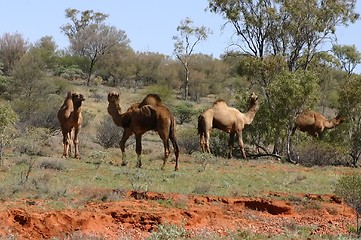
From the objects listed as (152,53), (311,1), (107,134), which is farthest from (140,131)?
(152,53)

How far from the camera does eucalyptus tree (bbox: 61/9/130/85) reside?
68.0 metres

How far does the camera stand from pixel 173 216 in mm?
13766

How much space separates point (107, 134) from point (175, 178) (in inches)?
498

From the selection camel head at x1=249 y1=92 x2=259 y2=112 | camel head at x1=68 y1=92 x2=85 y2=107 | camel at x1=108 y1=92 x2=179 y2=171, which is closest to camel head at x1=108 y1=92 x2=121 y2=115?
camel at x1=108 y1=92 x2=179 y2=171

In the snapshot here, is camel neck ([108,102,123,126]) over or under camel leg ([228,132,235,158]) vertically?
over

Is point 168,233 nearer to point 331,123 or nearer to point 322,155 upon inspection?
point 322,155

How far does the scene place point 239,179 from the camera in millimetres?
19516

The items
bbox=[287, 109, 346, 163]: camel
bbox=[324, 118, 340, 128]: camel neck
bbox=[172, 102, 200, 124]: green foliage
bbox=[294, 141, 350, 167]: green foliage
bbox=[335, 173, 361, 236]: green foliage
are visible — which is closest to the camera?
bbox=[335, 173, 361, 236]: green foliage

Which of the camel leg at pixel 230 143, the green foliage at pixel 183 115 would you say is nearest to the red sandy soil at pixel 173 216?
the camel leg at pixel 230 143

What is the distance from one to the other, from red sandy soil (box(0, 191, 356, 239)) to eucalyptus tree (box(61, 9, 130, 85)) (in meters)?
51.2

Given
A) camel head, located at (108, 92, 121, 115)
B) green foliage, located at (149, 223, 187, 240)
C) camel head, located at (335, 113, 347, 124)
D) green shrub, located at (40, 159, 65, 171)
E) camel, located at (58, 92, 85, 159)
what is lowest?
green foliage, located at (149, 223, 187, 240)

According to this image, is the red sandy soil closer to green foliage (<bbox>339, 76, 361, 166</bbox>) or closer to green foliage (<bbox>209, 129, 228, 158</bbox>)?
green foliage (<bbox>339, 76, 361, 166</bbox>)

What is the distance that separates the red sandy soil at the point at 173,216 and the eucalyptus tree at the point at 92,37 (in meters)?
51.2

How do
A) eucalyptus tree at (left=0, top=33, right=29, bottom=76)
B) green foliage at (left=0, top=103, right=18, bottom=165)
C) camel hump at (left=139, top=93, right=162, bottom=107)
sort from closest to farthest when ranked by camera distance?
1. green foliage at (left=0, top=103, right=18, bottom=165)
2. camel hump at (left=139, top=93, right=162, bottom=107)
3. eucalyptus tree at (left=0, top=33, right=29, bottom=76)
